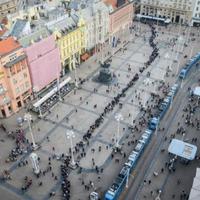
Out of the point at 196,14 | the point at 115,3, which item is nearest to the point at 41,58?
the point at 115,3

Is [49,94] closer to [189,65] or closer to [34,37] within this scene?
[34,37]

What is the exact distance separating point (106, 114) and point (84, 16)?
38.6 meters

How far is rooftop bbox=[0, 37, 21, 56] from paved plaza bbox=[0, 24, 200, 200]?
16538 millimetres

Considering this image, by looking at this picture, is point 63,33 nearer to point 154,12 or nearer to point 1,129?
point 1,129

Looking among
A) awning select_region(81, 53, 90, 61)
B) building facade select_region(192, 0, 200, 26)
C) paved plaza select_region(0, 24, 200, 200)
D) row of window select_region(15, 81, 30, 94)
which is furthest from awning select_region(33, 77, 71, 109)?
building facade select_region(192, 0, 200, 26)

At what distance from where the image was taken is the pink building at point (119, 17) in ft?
360

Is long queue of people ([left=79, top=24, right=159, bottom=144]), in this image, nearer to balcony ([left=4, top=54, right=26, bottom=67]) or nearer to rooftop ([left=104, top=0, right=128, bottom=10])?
rooftop ([left=104, top=0, right=128, bottom=10])

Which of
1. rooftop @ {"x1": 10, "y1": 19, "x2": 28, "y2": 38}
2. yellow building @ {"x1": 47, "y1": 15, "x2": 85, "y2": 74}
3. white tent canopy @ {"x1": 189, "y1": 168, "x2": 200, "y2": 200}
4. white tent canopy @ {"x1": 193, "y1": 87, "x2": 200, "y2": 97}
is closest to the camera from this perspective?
white tent canopy @ {"x1": 189, "y1": 168, "x2": 200, "y2": 200}

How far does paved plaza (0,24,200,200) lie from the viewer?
55.2 metres

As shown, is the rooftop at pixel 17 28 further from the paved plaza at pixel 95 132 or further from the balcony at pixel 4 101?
the paved plaza at pixel 95 132

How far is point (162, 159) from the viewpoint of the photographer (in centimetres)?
6069

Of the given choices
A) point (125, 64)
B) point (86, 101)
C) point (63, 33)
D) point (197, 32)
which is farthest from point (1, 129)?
point (197, 32)

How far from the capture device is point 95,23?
3920 inches

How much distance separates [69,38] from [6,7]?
36670 mm
